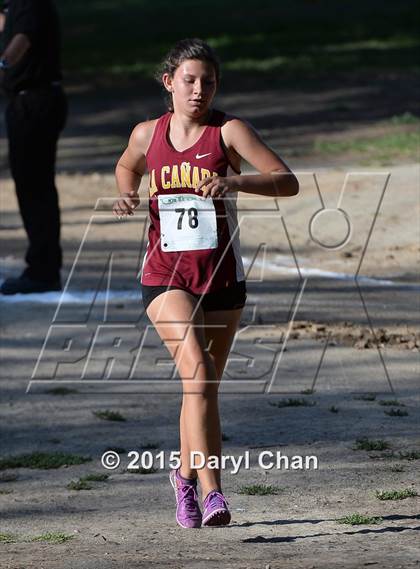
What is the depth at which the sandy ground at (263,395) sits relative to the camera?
5531 mm

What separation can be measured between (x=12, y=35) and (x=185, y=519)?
5.37 meters

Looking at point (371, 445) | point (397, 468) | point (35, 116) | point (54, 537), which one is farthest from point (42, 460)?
point (35, 116)

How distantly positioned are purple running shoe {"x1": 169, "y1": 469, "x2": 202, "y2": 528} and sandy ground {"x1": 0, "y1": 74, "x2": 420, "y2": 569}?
0.22 feet

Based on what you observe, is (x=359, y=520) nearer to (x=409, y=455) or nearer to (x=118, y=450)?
(x=409, y=455)

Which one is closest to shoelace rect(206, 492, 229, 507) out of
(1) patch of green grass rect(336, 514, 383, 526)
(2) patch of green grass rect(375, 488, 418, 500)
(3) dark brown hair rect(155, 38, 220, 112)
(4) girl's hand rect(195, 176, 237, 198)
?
(1) patch of green grass rect(336, 514, 383, 526)

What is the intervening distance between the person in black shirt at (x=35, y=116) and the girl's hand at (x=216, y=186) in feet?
16.5

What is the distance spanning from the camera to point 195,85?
18.1 ft

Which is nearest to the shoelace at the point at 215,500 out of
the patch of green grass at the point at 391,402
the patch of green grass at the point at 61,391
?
the patch of green grass at the point at 391,402

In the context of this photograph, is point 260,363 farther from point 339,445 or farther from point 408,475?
point 408,475

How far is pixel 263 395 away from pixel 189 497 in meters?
2.55

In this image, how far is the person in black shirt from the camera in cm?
1009

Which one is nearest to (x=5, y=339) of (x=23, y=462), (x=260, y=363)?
(x=260, y=363)

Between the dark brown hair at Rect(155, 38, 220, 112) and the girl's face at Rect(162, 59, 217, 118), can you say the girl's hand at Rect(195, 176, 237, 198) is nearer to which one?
the girl's face at Rect(162, 59, 217, 118)

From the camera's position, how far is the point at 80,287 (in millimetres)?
11078
